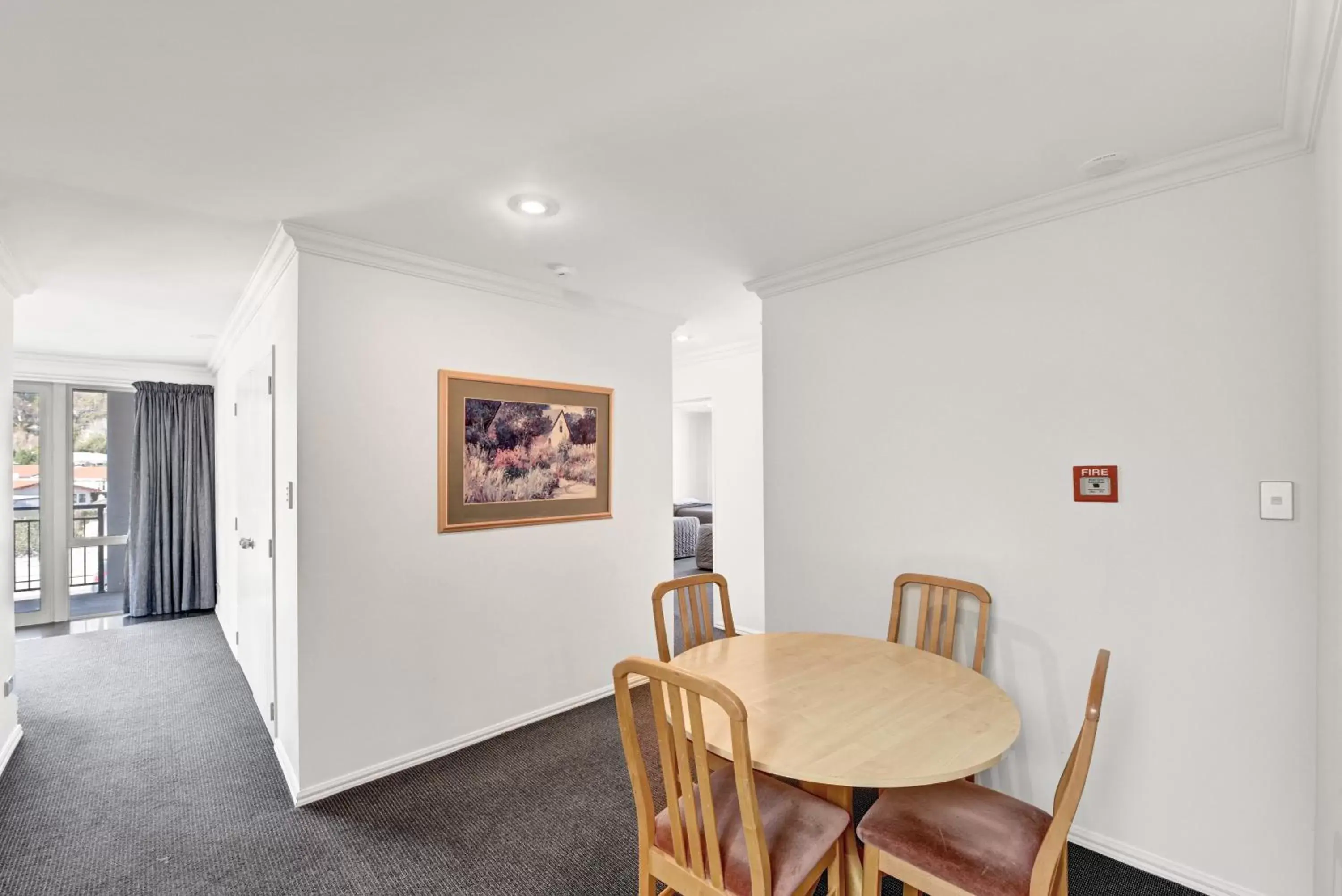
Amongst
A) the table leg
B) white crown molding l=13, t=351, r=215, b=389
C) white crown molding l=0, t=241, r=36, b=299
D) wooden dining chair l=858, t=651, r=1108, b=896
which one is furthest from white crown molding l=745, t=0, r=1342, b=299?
white crown molding l=13, t=351, r=215, b=389

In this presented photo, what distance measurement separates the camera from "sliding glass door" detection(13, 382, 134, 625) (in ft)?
17.3

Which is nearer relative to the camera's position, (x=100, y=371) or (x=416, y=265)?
(x=416, y=265)

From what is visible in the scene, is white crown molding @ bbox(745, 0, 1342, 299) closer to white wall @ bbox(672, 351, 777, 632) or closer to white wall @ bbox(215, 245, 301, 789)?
white wall @ bbox(672, 351, 777, 632)

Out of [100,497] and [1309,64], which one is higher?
[1309,64]

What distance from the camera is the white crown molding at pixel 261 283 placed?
105 inches

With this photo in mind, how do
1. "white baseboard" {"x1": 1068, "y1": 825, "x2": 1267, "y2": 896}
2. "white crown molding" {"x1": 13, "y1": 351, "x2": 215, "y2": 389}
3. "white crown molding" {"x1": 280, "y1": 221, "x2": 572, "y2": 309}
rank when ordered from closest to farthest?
"white baseboard" {"x1": 1068, "y1": 825, "x2": 1267, "y2": 896} < "white crown molding" {"x1": 280, "y1": 221, "x2": 572, "y2": 309} < "white crown molding" {"x1": 13, "y1": 351, "x2": 215, "y2": 389}

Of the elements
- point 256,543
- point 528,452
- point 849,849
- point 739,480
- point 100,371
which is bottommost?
Result: point 849,849

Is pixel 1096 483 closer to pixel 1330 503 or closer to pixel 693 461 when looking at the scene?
pixel 1330 503

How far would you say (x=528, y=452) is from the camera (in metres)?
3.39

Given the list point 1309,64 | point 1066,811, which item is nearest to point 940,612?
point 1066,811

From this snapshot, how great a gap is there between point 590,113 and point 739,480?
363 centimetres

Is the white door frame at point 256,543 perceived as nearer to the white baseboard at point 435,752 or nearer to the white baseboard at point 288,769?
the white baseboard at point 288,769

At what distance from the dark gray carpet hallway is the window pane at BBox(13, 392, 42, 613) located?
250cm

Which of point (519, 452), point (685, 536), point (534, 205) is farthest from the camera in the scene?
point (685, 536)
